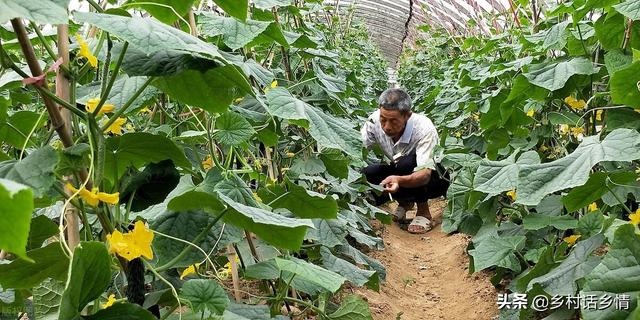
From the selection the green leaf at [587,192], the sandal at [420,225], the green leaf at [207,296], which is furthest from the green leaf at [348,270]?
the sandal at [420,225]

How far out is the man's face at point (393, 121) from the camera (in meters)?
5.16

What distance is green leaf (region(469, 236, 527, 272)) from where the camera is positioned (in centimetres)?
244

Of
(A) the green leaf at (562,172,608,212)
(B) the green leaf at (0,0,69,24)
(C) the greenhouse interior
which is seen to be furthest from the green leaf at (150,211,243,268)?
(A) the green leaf at (562,172,608,212)

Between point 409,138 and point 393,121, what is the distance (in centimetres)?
29

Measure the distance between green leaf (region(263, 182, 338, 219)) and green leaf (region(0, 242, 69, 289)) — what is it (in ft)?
1.64

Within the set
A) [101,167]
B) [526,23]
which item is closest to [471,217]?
[526,23]

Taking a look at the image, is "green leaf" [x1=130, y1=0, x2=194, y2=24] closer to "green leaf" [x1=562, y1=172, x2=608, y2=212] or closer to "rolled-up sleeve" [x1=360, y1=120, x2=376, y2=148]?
"green leaf" [x1=562, y1=172, x2=608, y2=212]

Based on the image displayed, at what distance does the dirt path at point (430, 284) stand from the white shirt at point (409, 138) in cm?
70

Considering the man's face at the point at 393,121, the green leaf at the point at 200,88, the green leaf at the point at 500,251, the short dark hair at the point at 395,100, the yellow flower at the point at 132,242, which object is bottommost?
the man's face at the point at 393,121

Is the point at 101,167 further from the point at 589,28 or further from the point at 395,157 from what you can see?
the point at 395,157

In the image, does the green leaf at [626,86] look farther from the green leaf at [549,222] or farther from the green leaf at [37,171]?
the green leaf at [37,171]

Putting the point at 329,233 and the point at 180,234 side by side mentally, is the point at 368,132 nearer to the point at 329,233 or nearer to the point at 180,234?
the point at 329,233

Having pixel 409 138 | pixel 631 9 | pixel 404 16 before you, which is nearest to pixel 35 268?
pixel 631 9

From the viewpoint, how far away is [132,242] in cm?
95
